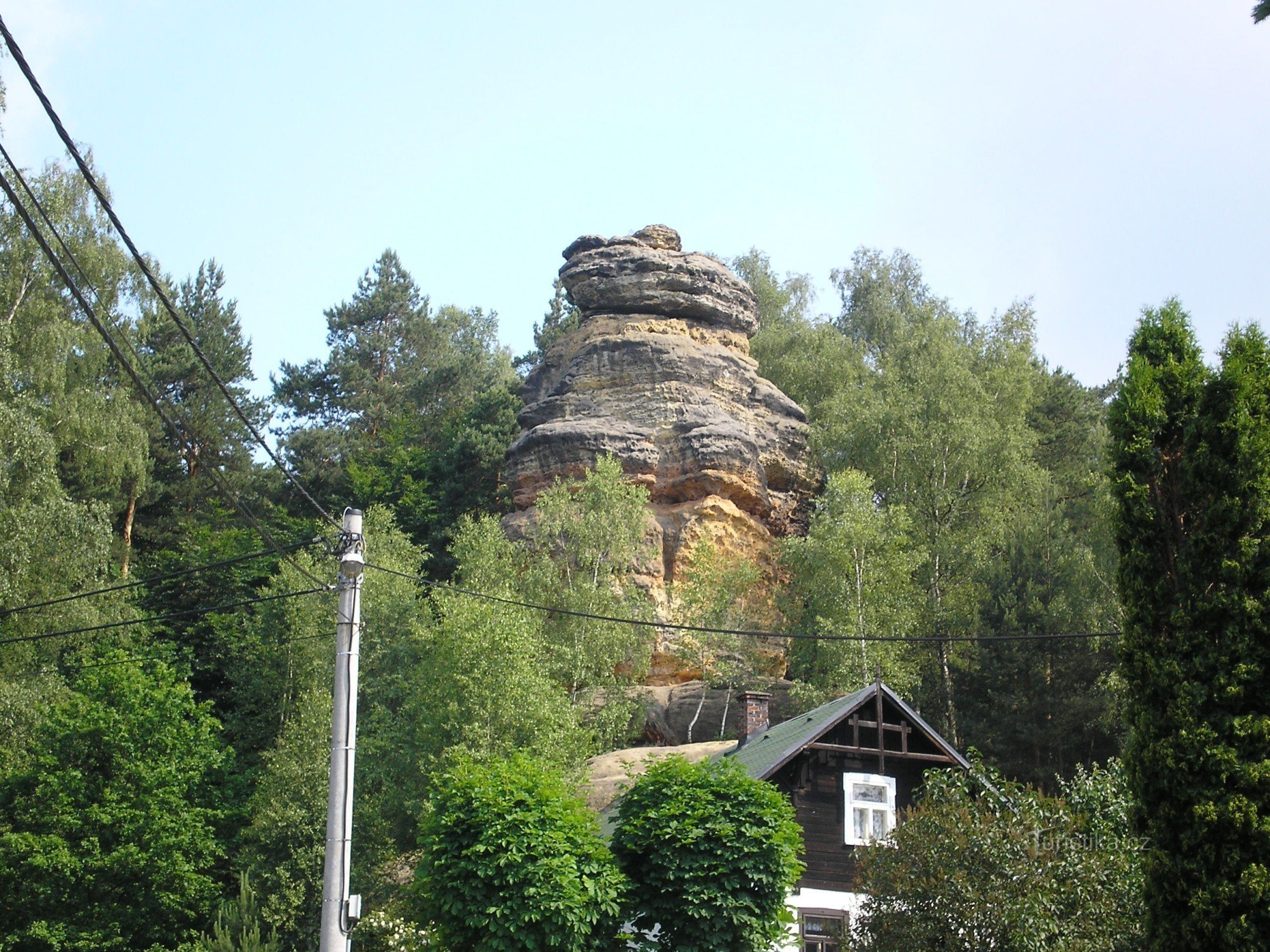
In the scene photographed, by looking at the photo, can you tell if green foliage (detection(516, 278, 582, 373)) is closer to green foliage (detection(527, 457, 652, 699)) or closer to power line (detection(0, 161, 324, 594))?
green foliage (detection(527, 457, 652, 699))

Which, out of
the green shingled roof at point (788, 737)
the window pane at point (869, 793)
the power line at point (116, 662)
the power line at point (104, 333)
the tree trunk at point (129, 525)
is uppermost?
the tree trunk at point (129, 525)

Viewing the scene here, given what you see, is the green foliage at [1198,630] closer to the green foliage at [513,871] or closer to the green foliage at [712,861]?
the green foliage at [712,861]

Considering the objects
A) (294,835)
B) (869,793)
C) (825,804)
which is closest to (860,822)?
(869,793)

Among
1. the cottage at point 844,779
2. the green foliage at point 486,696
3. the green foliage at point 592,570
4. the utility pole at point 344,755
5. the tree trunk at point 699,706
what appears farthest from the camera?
the tree trunk at point 699,706

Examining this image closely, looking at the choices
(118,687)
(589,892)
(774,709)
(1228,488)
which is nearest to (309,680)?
(118,687)

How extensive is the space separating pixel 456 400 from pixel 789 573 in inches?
832

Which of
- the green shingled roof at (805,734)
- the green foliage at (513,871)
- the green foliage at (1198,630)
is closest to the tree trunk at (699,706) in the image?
the green shingled roof at (805,734)

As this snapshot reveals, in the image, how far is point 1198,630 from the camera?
11898mm

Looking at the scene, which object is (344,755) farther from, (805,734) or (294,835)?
(294,835)

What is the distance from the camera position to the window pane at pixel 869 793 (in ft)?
70.9

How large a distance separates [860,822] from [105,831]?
665 inches

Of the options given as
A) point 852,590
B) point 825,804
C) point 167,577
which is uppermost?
point 852,590

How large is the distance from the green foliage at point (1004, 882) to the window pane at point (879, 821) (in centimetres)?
634

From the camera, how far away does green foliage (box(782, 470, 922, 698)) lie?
3189 cm
